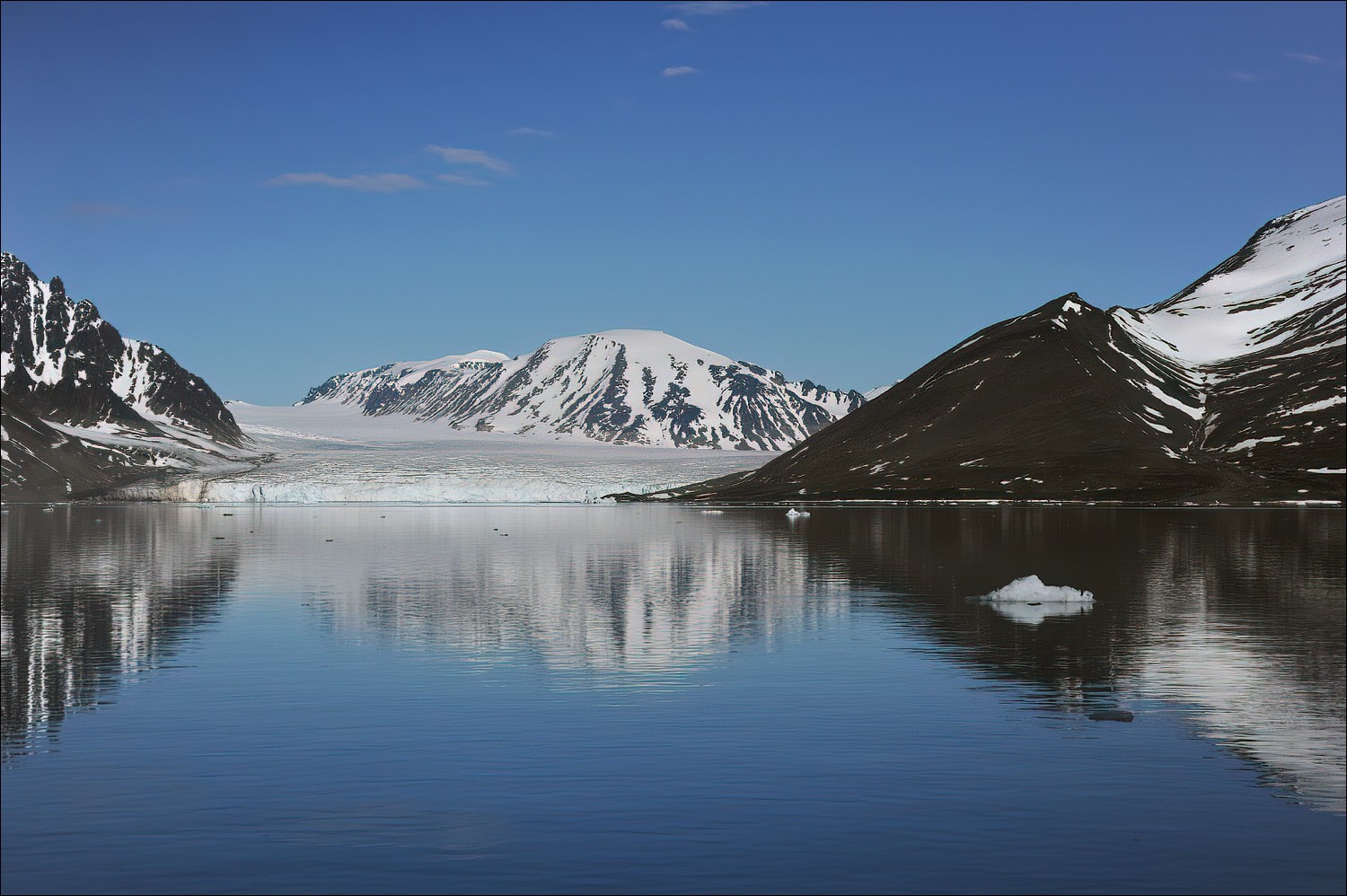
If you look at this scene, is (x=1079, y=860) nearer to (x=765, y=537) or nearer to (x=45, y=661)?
(x=45, y=661)

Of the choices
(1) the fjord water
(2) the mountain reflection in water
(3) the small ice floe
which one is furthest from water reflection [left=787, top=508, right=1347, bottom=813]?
(3) the small ice floe

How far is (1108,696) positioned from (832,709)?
8533 millimetres

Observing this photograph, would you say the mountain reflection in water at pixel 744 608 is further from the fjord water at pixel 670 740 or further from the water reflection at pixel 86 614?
the fjord water at pixel 670 740

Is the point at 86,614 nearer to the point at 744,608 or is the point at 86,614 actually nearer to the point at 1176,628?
the point at 744,608

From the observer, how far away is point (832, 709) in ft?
128

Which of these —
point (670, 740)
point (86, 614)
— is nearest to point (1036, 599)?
point (670, 740)

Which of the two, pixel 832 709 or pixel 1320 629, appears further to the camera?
pixel 1320 629

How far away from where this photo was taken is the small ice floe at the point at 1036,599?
6700 centimetres

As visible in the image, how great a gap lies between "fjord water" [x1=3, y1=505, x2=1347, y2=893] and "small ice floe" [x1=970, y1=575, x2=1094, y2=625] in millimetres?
1305

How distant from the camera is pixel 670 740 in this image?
34.2 metres

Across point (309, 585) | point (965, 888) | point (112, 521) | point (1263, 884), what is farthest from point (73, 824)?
point (112, 521)

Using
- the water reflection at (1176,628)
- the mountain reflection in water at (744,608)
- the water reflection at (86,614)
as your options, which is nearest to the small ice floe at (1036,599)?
the mountain reflection in water at (744,608)

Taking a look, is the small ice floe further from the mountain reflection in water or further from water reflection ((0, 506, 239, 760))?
water reflection ((0, 506, 239, 760))

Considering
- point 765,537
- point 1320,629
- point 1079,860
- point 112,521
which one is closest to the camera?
point 1079,860
